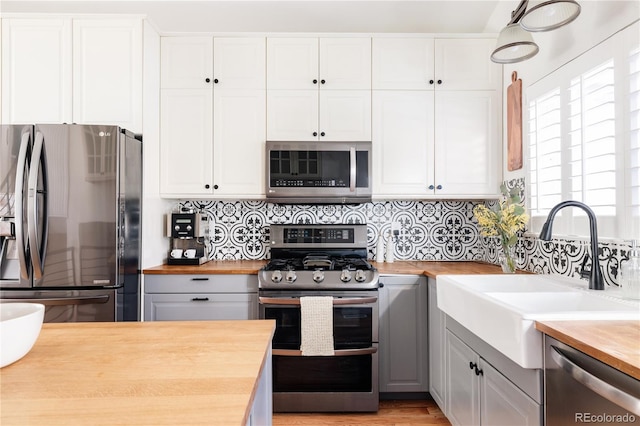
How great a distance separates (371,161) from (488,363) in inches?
59.7

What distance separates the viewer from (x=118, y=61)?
2.42m

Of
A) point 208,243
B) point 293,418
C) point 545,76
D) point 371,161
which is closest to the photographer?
point 545,76

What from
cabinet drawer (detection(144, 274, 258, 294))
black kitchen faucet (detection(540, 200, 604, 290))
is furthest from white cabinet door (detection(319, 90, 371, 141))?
black kitchen faucet (detection(540, 200, 604, 290))

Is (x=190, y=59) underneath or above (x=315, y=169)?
above

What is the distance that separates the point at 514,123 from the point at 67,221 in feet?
9.50

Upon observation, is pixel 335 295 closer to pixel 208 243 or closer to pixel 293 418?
pixel 293 418

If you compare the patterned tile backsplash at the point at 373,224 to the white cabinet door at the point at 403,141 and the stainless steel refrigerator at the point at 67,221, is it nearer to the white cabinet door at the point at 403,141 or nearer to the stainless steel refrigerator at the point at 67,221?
the white cabinet door at the point at 403,141

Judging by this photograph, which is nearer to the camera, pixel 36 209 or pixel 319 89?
pixel 36 209

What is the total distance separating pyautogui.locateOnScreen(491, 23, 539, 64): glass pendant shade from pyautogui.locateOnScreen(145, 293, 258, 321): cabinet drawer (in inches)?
77.6

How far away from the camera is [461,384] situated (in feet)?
6.12

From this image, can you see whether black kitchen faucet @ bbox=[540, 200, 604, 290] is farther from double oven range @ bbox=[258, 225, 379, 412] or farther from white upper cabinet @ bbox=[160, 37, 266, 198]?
white upper cabinet @ bbox=[160, 37, 266, 198]

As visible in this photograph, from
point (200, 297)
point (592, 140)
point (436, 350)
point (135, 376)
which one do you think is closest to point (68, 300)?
point (200, 297)

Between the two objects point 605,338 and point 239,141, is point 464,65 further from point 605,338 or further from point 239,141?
point 605,338

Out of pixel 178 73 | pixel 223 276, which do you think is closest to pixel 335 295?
pixel 223 276
